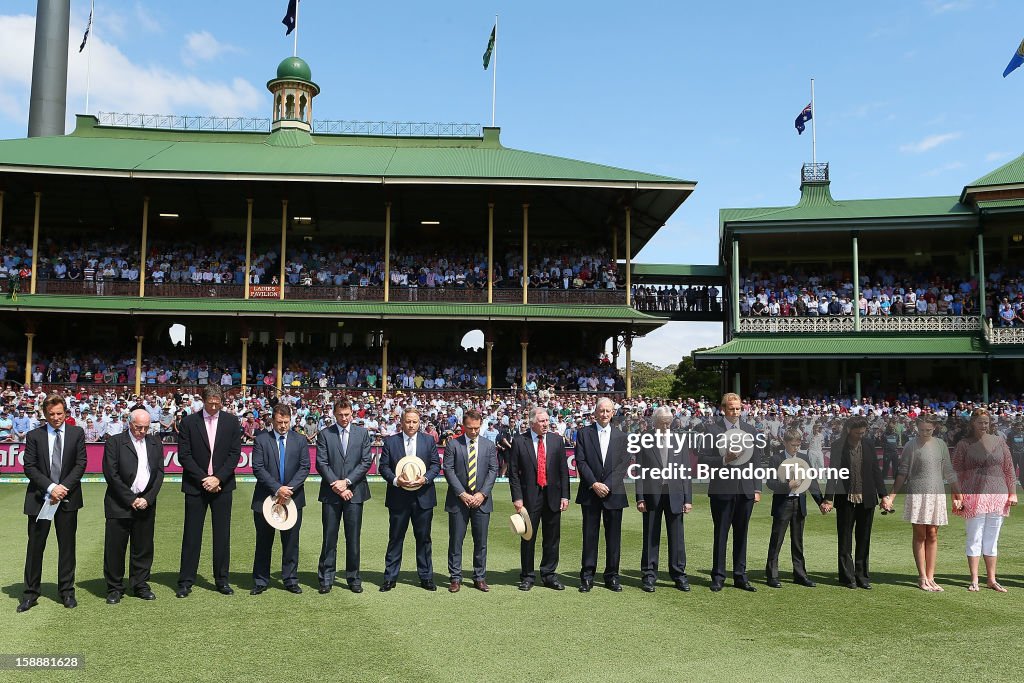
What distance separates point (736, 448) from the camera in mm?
9469

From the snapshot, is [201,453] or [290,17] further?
[290,17]

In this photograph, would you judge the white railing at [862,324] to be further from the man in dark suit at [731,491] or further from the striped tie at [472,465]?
the striped tie at [472,465]

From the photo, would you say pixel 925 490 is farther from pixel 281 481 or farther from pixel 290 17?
pixel 290 17

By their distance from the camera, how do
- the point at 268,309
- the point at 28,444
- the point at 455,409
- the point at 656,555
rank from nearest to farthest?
the point at 28,444 → the point at 656,555 → the point at 455,409 → the point at 268,309

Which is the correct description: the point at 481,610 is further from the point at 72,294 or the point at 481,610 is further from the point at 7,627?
the point at 72,294

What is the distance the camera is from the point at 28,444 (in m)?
8.03

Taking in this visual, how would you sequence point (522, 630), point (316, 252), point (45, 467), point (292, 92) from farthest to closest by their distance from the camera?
point (292, 92)
point (316, 252)
point (45, 467)
point (522, 630)

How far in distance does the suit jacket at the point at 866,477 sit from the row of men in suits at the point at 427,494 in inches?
0.6

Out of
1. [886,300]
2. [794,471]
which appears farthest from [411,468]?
[886,300]

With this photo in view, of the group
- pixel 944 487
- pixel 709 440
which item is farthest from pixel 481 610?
pixel 944 487

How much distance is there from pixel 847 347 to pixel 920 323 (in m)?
3.23

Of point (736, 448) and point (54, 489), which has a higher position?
point (736, 448)

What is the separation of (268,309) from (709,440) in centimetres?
2375

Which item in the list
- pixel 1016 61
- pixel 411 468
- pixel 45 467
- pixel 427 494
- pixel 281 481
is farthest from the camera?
pixel 1016 61
